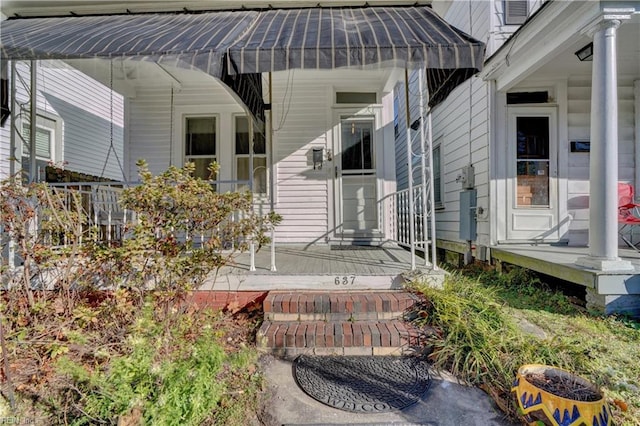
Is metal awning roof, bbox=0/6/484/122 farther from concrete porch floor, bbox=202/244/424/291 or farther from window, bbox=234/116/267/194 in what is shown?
concrete porch floor, bbox=202/244/424/291

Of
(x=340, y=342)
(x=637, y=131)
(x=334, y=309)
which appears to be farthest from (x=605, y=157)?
(x=340, y=342)

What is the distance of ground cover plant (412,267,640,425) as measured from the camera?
2.12 meters

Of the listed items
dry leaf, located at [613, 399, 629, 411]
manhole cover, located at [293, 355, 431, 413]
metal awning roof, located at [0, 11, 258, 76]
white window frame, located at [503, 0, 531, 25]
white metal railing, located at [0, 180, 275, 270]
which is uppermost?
white window frame, located at [503, 0, 531, 25]

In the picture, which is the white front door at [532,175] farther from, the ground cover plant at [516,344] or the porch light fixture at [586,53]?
the ground cover plant at [516,344]

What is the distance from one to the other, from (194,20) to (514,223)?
5.41 m

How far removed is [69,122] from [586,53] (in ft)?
29.9

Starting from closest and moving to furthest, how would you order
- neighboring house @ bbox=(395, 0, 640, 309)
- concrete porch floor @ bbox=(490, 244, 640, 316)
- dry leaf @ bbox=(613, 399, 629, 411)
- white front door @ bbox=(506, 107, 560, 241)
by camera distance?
1. dry leaf @ bbox=(613, 399, 629, 411)
2. concrete porch floor @ bbox=(490, 244, 640, 316)
3. neighboring house @ bbox=(395, 0, 640, 309)
4. white front door @ bbox=(506, 107, 560, 241)

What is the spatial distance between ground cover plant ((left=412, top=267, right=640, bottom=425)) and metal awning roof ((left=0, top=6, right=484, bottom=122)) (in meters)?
2.12

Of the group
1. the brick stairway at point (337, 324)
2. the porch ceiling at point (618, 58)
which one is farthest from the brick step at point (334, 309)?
the porch ceiling at point (618, 58)

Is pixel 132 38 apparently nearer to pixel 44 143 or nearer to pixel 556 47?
pixel 44 143

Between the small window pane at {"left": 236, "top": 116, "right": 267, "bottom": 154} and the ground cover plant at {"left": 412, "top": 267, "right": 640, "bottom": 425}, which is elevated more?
the small window pane at {"left": 236, "top": 116, "right": 267, "bottom": 154}

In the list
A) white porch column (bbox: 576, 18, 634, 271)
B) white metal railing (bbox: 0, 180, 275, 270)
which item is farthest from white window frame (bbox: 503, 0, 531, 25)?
white metal railing (bbox: 0, 180, 275, 270)

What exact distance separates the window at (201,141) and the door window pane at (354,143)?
2.25 m

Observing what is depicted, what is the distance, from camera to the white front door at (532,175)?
511 cm
